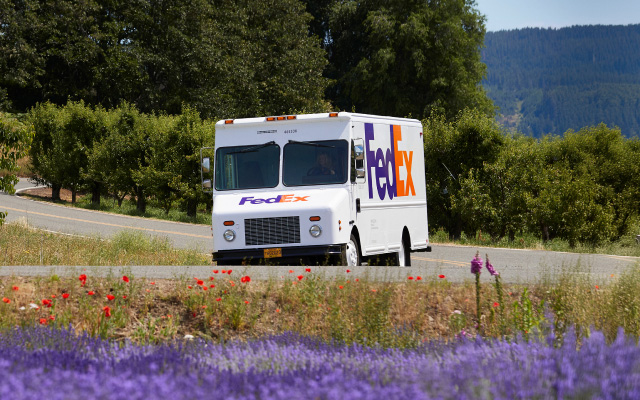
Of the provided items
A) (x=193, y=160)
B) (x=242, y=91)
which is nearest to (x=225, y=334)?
(x=193, y=160)

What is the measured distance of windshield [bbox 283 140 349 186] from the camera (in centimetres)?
1405

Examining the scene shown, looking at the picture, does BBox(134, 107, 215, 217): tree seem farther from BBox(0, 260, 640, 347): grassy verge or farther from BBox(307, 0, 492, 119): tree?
BBox(307, 0, 492, 119): tree

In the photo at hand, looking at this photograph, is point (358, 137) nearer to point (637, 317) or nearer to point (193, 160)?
point (637, 317)

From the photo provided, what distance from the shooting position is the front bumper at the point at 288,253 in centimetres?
1331

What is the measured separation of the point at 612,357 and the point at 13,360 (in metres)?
3.38

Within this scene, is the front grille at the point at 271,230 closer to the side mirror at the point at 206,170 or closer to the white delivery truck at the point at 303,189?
the white delivery truck at the point at 303,189

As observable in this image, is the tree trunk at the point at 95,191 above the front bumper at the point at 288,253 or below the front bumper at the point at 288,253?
above

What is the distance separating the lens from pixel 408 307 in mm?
8578

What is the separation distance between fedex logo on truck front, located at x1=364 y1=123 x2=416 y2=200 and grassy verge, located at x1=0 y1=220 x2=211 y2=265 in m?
4.14

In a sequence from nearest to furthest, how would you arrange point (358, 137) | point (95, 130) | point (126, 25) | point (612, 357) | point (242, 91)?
point (612, 357) < point (358, 137) < point (95, 130) < point (242, 91) < point (126, 25)

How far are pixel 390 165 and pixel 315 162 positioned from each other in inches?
88.9

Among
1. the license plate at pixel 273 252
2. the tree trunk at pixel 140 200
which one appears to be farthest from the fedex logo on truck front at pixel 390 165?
the tree trunk at pixel 140 200

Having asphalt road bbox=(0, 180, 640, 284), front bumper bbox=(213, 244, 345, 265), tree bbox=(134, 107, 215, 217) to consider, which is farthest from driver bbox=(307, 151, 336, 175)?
tree bbox=(134, 107, 215, 217)

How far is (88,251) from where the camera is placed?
18.1 m
